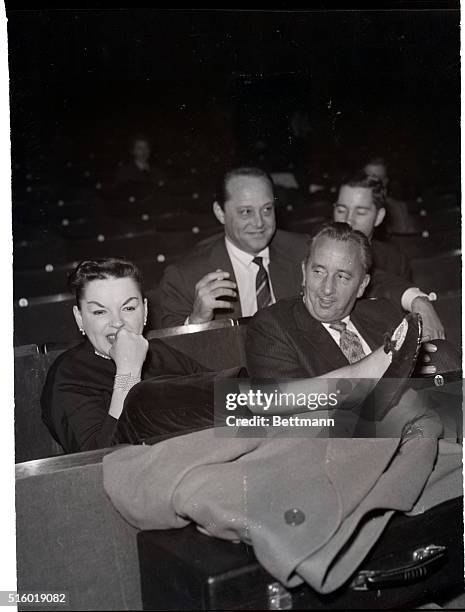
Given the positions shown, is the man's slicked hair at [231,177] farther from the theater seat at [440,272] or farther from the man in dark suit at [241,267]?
the theater seat at [440,272]

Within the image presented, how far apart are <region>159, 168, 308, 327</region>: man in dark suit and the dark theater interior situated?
12mm

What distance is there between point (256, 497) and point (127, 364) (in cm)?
32

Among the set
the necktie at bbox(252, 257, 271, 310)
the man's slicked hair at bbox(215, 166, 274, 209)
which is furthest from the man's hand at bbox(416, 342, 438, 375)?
the man's slicked hair at bbox(215, 166, 274, 209)

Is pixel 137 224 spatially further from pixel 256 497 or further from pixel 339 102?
pixel 256 497

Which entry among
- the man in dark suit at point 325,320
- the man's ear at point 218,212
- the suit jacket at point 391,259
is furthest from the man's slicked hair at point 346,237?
the man's ear at point 218,212

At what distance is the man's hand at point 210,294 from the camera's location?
4.06 ft

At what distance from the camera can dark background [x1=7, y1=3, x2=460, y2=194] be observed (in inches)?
43.2

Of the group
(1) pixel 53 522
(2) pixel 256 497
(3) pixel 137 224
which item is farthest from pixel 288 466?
(3) pixel 137 224

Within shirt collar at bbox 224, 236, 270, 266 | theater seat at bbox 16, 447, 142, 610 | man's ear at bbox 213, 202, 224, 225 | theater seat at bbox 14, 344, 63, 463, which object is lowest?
theater seat at bbox 16, 447, 142, 610

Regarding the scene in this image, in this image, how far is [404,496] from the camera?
0.90m

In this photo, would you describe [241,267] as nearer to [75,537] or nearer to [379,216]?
[379,216]

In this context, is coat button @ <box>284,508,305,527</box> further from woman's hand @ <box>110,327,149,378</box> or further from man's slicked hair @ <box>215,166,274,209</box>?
man's slicked hair @ <box>215,166,274,209</box>

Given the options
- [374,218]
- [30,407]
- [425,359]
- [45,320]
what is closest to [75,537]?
[30,407]

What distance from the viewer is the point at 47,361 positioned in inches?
44.1
